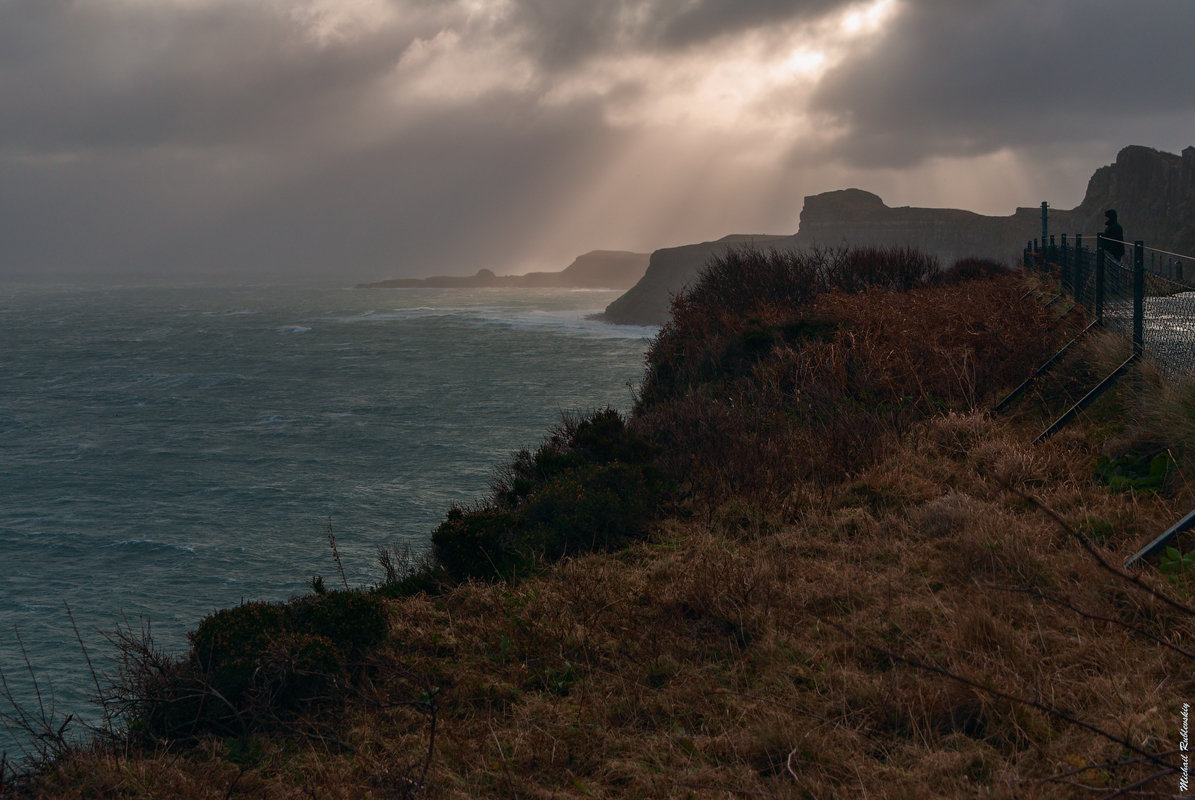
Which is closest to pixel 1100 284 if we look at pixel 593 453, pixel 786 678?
pixel 593 453

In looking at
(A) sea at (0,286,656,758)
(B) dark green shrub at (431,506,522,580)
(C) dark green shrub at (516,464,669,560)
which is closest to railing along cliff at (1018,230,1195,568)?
(C) dark green shrub at (516,464,669,560)

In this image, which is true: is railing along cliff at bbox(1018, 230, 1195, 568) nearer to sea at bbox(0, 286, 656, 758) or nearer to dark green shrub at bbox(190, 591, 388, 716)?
dark green shrub at bbox(190, 591, 388, 716)

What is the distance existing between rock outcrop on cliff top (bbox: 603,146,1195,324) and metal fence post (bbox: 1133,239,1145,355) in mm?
58406

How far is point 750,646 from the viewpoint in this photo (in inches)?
210

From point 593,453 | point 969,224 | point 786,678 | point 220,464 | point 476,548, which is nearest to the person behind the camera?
point 786,678

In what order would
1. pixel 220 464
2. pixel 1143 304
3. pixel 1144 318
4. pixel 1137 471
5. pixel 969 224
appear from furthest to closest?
pixel 969 224 → pixel 220 464 → pixel 1143 304 → pixel 1144 318 → pixel 1137 471

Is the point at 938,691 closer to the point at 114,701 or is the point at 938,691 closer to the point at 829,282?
the point at 114,701

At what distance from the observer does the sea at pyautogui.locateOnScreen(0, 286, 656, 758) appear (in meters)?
22.3

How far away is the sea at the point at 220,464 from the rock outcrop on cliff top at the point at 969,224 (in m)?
28.1

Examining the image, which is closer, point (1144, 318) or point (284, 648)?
point (284, 648)

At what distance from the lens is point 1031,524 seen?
6582mm

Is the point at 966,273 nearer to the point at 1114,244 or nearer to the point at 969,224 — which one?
the point at 1114,244

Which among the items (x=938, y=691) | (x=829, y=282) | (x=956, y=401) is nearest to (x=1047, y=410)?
(x=956, y=401)

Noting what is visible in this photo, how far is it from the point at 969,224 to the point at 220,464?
4940 inches
